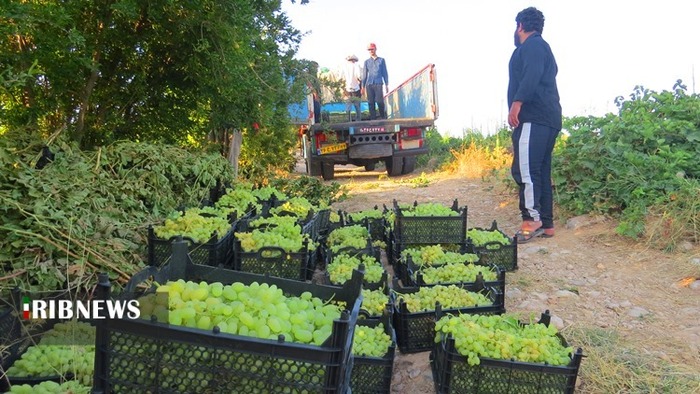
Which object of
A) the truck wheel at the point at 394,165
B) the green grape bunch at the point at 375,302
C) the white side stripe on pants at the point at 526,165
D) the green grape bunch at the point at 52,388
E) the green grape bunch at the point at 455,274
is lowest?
the green grape bunch at the point at 52,388

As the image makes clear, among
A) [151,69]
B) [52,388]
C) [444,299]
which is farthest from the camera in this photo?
[151,69]

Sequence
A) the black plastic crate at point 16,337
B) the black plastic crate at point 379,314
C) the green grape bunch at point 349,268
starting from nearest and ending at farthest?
the black plastic crate at point 16,337, the black plastic crate at point 379,314, the green grape bunch at point 349,268

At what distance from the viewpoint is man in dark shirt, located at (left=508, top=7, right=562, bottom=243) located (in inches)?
232

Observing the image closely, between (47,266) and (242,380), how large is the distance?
84.1 inches

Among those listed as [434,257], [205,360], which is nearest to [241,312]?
[205,360]

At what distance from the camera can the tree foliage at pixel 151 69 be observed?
5.01 m

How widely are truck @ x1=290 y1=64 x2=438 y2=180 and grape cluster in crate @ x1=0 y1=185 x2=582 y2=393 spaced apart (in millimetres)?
6351

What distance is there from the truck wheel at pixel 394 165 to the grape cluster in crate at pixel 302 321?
7.24 meters

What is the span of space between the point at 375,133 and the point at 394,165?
47.1 inches

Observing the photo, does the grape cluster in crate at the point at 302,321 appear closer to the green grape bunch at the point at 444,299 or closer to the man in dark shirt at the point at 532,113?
the green grape bunch at the point at 444,299

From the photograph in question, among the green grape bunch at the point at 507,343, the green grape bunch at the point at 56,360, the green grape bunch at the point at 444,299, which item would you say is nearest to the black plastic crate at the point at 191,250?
the green grape bunch at the point at 56,360

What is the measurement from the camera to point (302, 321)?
5.75 ft

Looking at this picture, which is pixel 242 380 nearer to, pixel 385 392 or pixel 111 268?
pixel 385 392

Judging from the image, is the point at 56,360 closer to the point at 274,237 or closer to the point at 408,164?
the point at 274,237
